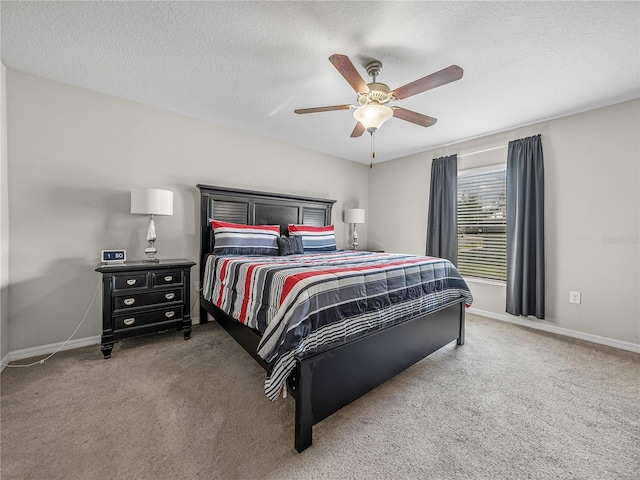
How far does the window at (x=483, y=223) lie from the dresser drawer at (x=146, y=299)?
3846 millimetres

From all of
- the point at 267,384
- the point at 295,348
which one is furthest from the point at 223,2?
the point at 267,384

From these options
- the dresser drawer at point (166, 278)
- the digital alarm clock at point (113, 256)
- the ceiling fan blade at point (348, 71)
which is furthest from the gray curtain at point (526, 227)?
the digital alarm clock at point (113, 256)

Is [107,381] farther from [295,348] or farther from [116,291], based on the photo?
[295,348]

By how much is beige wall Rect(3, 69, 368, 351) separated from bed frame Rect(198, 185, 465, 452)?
268 mm

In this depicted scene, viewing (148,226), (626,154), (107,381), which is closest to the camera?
(107,381)

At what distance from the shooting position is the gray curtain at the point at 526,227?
10.5ft

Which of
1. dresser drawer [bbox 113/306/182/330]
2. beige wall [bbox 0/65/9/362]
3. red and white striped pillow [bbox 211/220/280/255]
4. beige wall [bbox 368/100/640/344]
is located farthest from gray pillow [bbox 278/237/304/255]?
beige wall [bbox 368/100/640/344]

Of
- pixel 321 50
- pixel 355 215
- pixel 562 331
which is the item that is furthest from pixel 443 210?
pixel 321 50

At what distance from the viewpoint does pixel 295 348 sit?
1420 millimetres

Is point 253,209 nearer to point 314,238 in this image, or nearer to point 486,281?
point 314,238

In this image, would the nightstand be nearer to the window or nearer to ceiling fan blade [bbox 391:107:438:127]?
ceiling fan blade [bbox 391:107:438:127]

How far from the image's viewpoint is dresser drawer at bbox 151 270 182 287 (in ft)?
8.55

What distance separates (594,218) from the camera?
115 inches

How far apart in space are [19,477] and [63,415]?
461mm
